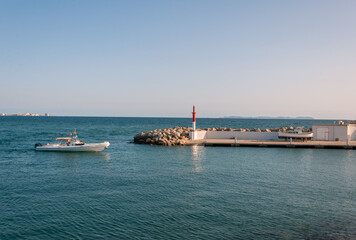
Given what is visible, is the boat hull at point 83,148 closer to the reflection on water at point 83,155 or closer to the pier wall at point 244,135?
the reflection on water at point 83,155

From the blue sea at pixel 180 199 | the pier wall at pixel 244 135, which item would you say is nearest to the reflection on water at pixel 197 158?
the blue sea at pixel 180 199

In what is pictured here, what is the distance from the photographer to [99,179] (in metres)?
23.1

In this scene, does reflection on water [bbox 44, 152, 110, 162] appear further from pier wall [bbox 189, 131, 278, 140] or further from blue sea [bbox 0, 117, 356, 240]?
pier wall [bbox 189, 131, 278, 140]

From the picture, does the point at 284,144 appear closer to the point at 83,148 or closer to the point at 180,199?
the point at 83,148

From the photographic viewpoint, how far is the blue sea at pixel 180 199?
1328 cm

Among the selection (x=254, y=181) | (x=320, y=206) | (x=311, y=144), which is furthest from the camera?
(x=311, y=144)

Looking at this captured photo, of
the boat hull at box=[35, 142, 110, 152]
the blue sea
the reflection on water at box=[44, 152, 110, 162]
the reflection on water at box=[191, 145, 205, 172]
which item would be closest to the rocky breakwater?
the reflection on water at box=[191, 145, 205, 172]

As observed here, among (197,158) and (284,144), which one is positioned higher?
(284,144)

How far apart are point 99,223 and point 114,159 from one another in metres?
20.1

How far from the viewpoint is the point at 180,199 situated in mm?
17531

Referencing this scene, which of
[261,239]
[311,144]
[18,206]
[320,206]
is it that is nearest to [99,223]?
[18,206]

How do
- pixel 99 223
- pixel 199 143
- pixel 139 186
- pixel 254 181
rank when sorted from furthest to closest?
pixel 199 143 → pixel 254 181 → pixel 139 186 → pixel 99 223

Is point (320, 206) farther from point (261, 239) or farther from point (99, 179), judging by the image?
point (99, 179)

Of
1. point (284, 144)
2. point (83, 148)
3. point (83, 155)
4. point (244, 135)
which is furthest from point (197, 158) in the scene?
point (83, 148)
